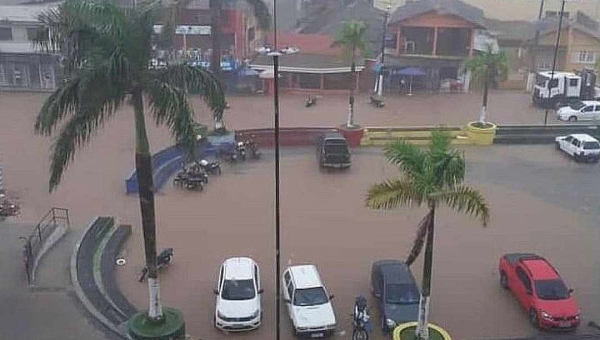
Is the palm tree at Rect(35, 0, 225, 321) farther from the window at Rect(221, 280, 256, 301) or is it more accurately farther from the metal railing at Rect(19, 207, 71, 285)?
the metal railing at Rect(19, 207, 71, 285)

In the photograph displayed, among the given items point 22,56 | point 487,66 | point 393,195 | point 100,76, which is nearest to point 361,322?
point 393,195

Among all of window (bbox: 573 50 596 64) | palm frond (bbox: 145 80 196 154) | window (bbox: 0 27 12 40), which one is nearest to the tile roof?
window (bbox: 573 50 596 64)

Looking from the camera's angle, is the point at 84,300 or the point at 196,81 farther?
the point at 84,300

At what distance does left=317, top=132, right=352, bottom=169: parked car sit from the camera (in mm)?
27875

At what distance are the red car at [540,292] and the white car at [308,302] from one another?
500 centimetres

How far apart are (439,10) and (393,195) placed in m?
32.2

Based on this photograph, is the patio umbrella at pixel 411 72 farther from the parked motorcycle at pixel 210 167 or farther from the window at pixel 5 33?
the window at pixel 5 33

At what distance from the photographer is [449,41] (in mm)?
43094

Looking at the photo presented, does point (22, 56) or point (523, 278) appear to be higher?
point (22, 56)

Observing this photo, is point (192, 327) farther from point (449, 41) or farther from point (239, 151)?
point (449, 41)

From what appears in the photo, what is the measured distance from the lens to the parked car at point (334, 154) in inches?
1097

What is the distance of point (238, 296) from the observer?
16.9 m

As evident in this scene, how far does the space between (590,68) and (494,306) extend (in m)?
33.3

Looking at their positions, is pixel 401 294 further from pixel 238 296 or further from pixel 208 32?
pixel 208 32
